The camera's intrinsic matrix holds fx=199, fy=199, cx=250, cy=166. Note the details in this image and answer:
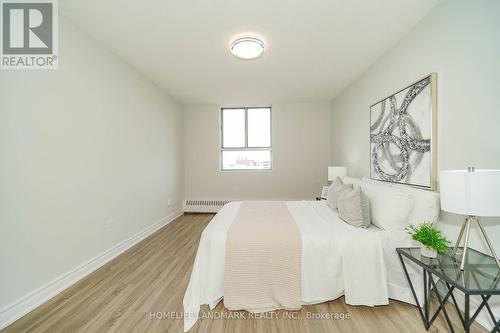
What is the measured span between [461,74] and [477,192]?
1018mm

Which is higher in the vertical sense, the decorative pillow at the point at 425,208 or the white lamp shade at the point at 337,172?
the white lamp shade at the point at 337,172

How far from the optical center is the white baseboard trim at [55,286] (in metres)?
1.48

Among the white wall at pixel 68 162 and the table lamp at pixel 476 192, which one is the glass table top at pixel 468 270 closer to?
the table lamp at pixel 476 192

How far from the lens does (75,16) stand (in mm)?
1913

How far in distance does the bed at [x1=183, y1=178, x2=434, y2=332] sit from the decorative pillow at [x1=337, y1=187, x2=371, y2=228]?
0.61 feet

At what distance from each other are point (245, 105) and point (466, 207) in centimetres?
419

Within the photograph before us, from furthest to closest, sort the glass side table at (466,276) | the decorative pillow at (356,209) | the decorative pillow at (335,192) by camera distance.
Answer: the decorative pillow at (335,192)
the decorative pillow at (356,209)
the glass side table at (466,276)

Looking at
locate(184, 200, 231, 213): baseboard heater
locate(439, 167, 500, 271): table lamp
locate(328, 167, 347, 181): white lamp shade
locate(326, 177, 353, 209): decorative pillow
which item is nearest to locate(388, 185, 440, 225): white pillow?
locate(439, 167, 500, 271): table lamp

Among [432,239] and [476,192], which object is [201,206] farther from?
[476,192]

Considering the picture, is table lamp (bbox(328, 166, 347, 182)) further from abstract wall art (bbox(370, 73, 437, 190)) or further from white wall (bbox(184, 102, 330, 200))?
white wall (bbox(184, 102, 330, 200))

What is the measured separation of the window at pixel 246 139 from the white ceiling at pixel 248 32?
160cm

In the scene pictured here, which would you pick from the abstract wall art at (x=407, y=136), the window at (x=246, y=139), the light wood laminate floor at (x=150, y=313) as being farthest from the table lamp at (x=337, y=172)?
the light wood laminate floor at (x=150, y=313)

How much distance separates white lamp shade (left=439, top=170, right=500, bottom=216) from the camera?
3.63 ft

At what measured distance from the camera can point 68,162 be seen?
76.2 inches
